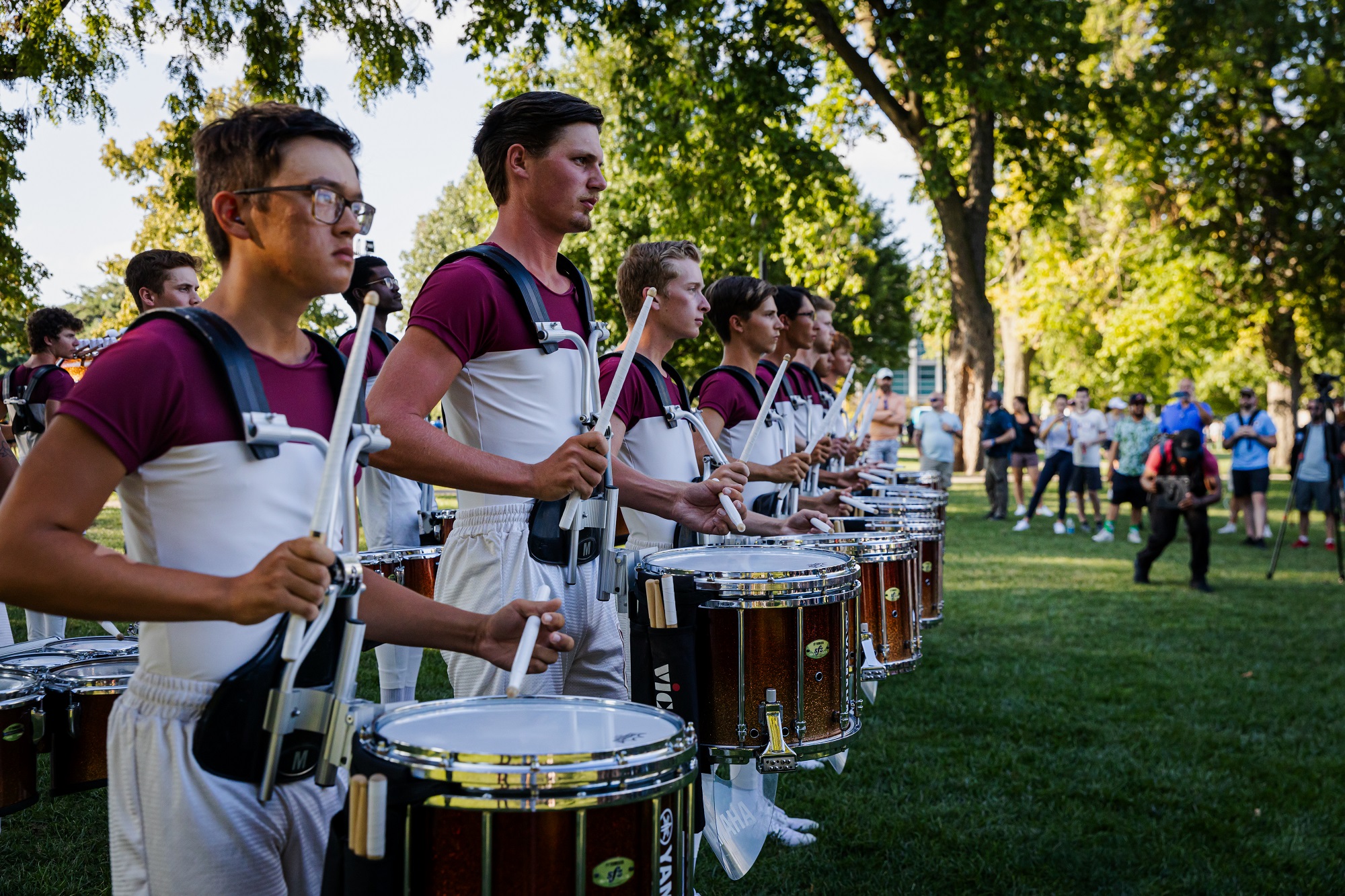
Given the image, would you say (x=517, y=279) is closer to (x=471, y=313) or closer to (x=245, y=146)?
(x=471, y=313)

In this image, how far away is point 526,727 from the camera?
211cm

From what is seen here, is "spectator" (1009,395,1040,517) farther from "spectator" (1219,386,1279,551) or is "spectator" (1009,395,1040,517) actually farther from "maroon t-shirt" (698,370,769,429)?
"maroon t-shirt" (698,370,769,429)

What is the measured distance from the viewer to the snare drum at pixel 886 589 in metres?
4.62

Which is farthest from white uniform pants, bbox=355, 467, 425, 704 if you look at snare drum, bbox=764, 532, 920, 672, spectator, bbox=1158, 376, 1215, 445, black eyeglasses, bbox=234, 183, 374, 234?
spectator, bbox=1158, 376, 1215, 445

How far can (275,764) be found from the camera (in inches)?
70.0

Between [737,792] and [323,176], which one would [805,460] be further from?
[323,176]

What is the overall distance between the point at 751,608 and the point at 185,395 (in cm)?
175

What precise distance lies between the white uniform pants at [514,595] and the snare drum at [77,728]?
34.7 inches

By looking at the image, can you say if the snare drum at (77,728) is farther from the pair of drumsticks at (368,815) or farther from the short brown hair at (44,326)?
the short brown hair at (44,326)

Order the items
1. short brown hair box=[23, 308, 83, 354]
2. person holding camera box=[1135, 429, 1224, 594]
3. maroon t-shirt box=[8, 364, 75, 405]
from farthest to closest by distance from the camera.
→ person holding camera box=[1135, 429, 1224, 594] < short brown hair box=[23, 308, 83, 354] < maroon t-shirt box=[8, 364, 75, 405]

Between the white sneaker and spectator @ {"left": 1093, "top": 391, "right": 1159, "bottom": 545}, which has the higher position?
spectator @ {"left": 1093, "top": 391, "right": 1159, "bottom": 545}

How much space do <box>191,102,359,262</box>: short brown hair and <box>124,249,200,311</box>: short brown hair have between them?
9.69 feet

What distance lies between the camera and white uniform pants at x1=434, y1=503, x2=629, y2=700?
284 cm

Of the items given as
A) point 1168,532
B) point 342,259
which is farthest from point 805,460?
point 1168,532
